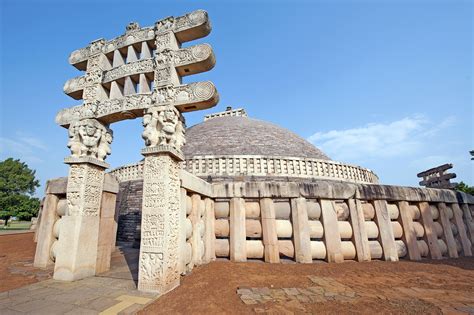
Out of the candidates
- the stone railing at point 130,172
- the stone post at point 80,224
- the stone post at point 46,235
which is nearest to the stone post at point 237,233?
the stone post at point 80,224

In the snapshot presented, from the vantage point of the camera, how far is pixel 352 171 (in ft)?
50.4

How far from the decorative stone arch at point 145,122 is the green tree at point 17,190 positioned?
31840mm

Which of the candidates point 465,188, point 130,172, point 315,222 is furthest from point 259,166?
point 465,188

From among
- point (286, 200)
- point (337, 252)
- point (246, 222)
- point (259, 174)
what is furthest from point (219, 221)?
point (259, 174)

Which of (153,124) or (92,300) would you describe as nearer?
(92,300)

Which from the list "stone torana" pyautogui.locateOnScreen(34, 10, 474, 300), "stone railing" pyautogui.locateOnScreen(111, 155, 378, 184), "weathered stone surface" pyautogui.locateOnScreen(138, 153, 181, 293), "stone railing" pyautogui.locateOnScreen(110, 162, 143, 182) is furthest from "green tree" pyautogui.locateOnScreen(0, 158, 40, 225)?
"weathered stone surface" pyautogui.locateOnScreen(138, 153, 181, 293)

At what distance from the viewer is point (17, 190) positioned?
1324 inches

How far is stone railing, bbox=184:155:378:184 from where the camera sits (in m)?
12.9

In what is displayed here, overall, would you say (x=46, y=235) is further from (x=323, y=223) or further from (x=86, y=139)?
(x=323, y=223)

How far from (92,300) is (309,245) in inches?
184

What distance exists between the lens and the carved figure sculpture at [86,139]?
216 inches

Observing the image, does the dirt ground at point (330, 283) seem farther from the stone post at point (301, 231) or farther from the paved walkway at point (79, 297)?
the paved walkway at point (79, 297)

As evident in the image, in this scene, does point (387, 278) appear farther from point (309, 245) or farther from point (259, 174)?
point (259, 174)

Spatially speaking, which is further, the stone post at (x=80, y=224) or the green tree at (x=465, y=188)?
the green tree at (x=465, y=188)
